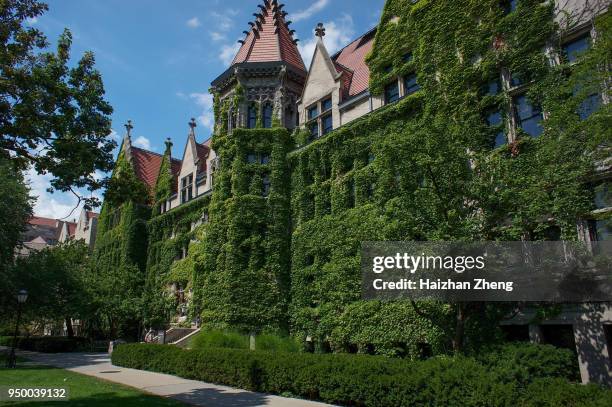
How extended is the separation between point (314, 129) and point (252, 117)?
18.3ft

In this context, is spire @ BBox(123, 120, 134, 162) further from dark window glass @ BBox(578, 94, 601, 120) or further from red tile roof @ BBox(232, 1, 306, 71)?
dark window glass @ BBox(578, 94, 601, 120)

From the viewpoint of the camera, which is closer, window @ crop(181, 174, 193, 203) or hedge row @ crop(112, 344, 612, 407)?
hedge row @ crop(112, 344, 612, 407)

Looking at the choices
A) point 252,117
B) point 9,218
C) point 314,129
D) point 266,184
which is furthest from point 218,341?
point 9,218

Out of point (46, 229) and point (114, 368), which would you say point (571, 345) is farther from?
point (46, 229)

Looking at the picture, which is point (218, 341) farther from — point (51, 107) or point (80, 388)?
point (51, 107)

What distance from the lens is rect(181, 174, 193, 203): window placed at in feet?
133

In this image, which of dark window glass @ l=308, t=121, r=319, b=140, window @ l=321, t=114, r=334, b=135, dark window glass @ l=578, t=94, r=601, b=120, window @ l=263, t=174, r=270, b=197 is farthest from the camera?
window @ l=263, t=174, r=270, b=197

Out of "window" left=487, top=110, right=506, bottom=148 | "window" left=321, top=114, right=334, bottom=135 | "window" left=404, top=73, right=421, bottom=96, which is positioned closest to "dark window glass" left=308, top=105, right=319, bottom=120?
"window" left=321, top=114, right=334, bottom=135

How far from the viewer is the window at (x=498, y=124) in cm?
1906

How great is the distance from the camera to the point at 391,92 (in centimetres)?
2530

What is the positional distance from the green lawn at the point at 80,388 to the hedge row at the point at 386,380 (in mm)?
3388

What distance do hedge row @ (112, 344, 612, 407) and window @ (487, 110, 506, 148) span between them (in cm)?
1028

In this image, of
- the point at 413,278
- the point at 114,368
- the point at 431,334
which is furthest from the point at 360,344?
the point at 114,368

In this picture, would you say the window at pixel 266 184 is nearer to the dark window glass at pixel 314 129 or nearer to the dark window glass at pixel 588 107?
the dark window glass at pixel 314 129
